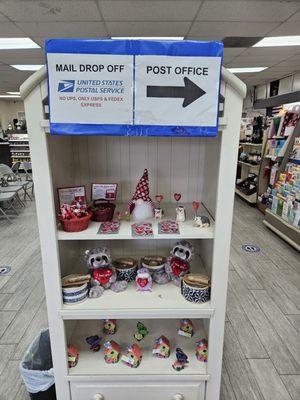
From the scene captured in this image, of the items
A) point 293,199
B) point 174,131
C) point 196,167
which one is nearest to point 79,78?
point 174,131

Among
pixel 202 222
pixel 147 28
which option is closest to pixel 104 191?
pixel 202 222

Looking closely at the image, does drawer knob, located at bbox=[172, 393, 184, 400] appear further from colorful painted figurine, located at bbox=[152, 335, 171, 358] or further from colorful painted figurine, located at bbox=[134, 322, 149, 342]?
colorful painted figurine, located at bbox=[134, 322, 149, 342]

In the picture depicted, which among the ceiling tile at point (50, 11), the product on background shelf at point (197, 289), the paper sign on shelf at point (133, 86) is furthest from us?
the ceiling tile at point (50, 11)

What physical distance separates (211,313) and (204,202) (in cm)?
62

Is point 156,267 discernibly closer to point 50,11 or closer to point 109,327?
point 109,327

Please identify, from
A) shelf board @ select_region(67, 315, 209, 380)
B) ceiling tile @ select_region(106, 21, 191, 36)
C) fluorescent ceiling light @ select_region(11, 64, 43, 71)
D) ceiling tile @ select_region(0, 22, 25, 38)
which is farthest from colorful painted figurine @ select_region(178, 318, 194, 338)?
fluorescent ceiling light @ select_region(11, 64, 43, 71)

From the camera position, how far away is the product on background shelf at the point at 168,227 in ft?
4.24

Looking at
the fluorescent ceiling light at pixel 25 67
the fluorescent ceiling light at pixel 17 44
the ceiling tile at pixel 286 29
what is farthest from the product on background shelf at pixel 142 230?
the fluorescent ceiling light at pixel 25 67

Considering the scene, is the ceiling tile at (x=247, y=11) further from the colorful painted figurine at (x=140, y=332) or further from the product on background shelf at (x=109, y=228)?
the colorful painted figurine at (x=140, y=332)

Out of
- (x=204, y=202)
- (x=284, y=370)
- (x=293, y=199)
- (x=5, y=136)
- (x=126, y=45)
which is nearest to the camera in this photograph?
(x=126, y=45)

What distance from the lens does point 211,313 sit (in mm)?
1353

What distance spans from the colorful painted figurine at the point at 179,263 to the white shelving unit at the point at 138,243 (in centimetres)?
7

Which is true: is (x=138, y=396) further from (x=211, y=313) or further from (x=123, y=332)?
(x=211, y=313)

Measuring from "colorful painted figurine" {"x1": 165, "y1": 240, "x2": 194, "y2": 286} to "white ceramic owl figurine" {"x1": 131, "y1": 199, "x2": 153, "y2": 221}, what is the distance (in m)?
0.29
